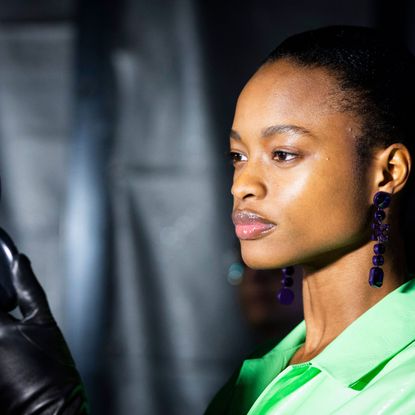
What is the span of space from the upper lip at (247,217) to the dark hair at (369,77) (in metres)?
0.14

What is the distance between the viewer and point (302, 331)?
48.4 inches

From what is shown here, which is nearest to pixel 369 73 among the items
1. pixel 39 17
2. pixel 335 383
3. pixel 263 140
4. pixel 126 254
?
pixel 263 140

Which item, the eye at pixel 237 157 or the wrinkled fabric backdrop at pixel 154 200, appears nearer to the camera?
the eye at pixel 237 157

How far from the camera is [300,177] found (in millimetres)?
1005

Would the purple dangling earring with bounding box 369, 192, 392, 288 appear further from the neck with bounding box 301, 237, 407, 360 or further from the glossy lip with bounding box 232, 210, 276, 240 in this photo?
the glossy lip with bounding box 232, 210, 276, 240

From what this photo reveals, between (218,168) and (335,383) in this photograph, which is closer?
(335,383)

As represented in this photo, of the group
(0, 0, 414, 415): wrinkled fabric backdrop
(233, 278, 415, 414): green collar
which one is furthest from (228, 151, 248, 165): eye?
(0, 0, 414, 415): wrinkled fabric backdrop

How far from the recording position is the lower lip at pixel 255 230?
1.03 meters

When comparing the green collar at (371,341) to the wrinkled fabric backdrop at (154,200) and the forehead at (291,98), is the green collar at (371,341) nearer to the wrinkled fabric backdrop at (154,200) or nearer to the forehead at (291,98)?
the forehead at (291,98)

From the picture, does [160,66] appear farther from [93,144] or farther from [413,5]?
[413,5]

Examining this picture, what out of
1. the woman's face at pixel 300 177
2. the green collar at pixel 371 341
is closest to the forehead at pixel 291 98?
the woman's face at pixel 300 177

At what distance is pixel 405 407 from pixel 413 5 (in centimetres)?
114

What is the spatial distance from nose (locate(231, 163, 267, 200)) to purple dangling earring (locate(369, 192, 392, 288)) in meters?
0.14

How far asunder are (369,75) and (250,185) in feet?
0.65
